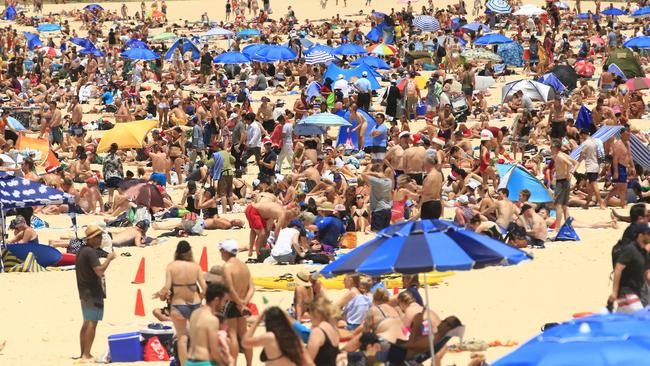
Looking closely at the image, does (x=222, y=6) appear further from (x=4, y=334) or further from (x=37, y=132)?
(x=4, y=334)

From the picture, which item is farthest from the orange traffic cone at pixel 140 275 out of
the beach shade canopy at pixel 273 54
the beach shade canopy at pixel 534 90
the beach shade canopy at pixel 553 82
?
the beach shade canopy at pixel 273 54

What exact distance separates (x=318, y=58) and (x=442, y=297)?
19.9 meters

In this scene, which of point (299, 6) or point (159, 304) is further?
point (299, 6)

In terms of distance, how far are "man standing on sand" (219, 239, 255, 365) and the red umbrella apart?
835 inches

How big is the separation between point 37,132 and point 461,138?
408 inches

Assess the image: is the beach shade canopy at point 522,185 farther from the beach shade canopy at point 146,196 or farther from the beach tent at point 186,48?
the beach tent at point 186,48

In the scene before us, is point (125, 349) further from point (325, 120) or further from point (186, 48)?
point (186, 48)

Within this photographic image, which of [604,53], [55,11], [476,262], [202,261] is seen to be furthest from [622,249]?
[55,11]

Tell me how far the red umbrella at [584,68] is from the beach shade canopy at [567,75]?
70.6 inches

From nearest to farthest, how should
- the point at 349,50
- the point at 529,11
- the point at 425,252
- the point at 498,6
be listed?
the point at 425,252 < the point at 349,50 < the point at 529,11 < the point at 498,6

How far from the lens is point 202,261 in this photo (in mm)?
15930

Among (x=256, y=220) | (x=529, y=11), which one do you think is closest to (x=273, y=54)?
(x=529, y=11)

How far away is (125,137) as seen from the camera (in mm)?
23406

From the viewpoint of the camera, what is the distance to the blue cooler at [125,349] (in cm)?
1177
